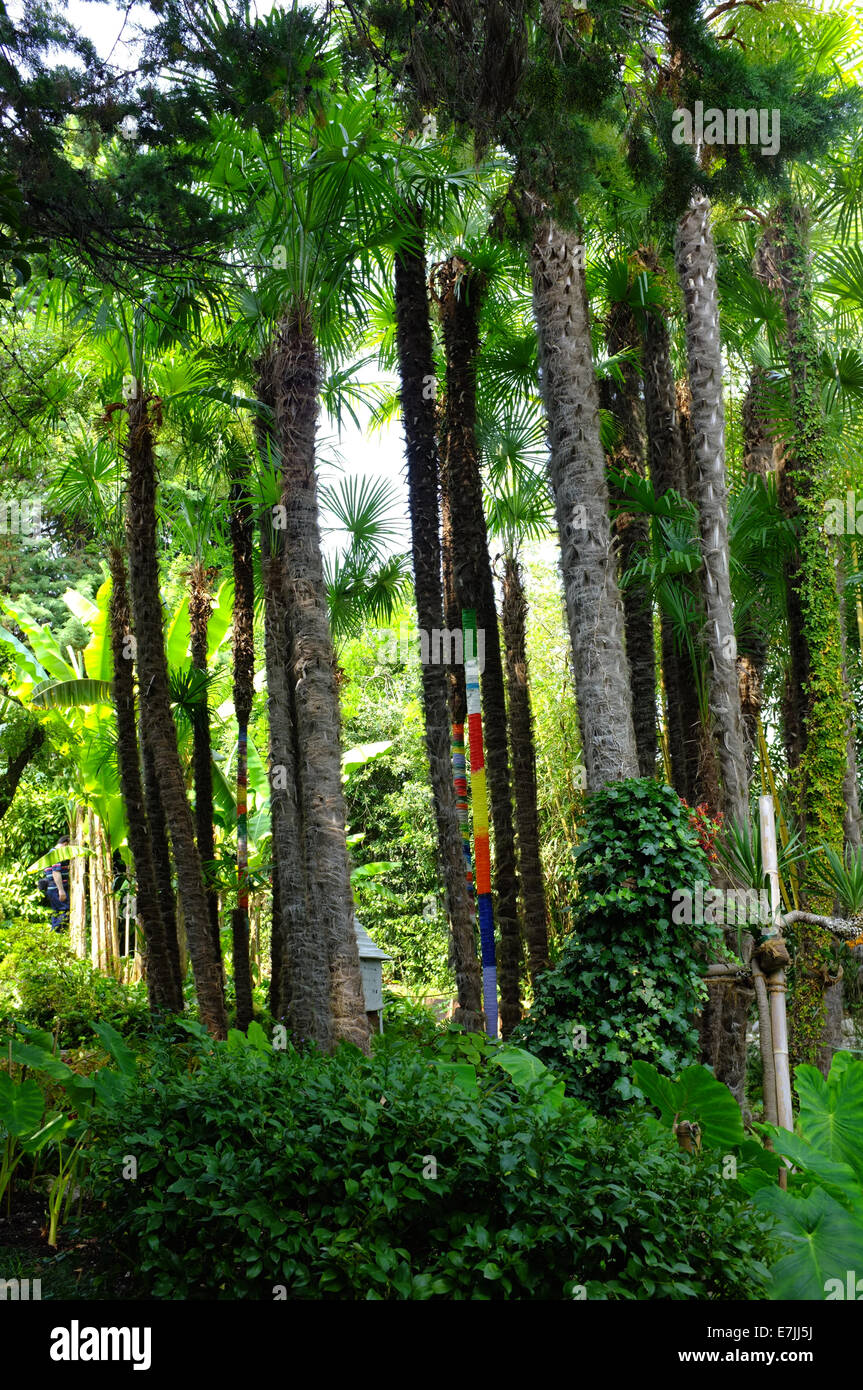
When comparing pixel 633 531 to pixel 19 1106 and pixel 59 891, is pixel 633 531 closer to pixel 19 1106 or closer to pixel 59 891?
pixel 19 1106

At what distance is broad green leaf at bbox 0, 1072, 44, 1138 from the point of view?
6684 millimetres

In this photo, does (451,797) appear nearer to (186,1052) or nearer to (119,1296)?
(186,1052)

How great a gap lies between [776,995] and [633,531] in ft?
22.4

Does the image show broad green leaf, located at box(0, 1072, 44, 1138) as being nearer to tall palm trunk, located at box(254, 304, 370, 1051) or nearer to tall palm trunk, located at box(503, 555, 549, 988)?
tall palm trunk, located at box(254, 304, 370, 1051)

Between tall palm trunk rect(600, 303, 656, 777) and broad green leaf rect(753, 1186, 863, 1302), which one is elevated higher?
tall palm trunk rect(600, 303, 656, 777)

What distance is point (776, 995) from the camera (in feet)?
23.0

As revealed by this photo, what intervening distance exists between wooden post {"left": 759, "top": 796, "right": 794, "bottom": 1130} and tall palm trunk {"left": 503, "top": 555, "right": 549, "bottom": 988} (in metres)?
4.86

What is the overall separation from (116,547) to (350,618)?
306 cm

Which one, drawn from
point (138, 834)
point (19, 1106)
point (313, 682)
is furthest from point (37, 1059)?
point (138, 834)

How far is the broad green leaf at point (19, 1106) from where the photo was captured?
21.9 ft

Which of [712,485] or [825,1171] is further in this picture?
[712,485]

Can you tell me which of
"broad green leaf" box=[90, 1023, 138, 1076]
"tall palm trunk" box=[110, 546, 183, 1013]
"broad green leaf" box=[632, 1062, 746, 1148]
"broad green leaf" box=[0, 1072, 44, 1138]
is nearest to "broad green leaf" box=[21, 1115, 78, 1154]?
"broad green leaf" box=[0, 1072, 44, 1138]

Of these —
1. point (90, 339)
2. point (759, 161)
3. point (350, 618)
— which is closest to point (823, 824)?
point (350, 618)

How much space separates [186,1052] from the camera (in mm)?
9102
